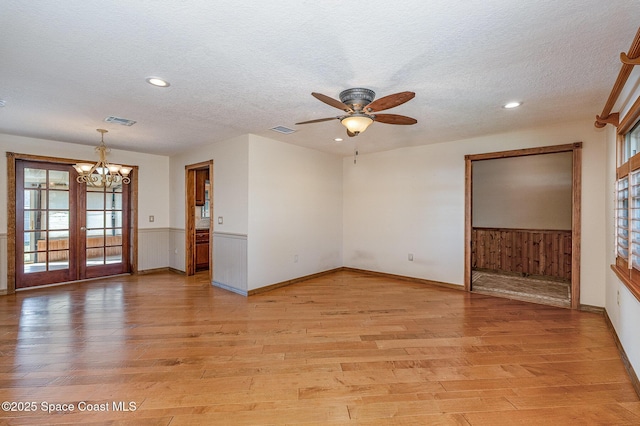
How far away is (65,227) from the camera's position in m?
5.49

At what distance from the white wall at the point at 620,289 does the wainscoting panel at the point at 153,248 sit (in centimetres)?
725

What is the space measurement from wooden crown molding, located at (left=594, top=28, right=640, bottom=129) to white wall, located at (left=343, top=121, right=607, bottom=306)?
86cm

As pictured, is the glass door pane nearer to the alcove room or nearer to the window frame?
the alcove room

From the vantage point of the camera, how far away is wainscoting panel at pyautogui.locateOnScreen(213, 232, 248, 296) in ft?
15.8

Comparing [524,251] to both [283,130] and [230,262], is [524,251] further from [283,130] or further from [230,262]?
[230,262]

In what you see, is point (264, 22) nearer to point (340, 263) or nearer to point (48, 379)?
point (48, 379)

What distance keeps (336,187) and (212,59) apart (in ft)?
14.3

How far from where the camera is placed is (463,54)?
7.54 ft

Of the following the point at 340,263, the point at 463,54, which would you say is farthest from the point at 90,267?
the point at 463,54

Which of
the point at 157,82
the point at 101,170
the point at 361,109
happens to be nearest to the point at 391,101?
the point at 361,109

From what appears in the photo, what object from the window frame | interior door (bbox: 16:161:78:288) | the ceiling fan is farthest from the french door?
the window frame

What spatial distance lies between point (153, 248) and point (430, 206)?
18.7 ft

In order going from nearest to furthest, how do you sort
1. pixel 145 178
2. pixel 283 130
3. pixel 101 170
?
1. pixel 283 130
2. pixel 101 170
3. pixel 145 178

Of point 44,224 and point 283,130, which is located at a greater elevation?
point 283,130
